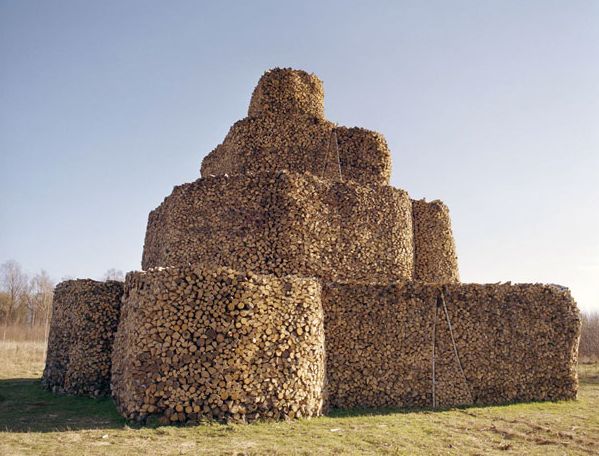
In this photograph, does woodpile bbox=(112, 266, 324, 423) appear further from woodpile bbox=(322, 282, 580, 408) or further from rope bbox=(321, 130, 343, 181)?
rope bbox=(321, 130, 343, 181)

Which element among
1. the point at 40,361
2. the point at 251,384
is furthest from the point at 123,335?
the point at 40,361

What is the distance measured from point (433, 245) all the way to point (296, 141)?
20.4ft

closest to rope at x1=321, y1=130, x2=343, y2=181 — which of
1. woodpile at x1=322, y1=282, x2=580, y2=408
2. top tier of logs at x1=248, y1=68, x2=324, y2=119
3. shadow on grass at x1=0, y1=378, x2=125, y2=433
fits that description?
top tier of logs at x1=248, y1=68, x2=324, y2=119

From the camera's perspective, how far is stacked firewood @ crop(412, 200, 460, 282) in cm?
1764

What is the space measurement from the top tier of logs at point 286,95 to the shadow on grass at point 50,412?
11027 mm

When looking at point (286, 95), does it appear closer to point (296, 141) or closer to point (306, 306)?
point (296, 141)

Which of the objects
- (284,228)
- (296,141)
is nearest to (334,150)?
(296,141)

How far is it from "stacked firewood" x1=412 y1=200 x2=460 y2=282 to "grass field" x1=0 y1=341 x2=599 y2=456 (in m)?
6.06

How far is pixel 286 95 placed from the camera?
18.4 meters

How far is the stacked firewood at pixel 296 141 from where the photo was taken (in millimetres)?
17141

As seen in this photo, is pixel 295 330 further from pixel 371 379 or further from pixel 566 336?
pixel 566 336

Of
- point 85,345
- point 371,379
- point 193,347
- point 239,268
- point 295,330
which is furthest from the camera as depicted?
point 239,268

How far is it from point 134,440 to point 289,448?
2.51 metres

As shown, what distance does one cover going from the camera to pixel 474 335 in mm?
12945
